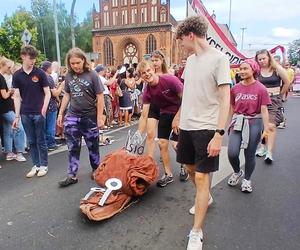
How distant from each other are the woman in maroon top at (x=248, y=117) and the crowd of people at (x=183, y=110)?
0.01 meters

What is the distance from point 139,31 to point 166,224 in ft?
164

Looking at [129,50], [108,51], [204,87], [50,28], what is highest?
[50,28]

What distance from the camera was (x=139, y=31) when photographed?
50.9 m

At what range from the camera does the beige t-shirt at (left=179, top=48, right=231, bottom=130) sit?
2.71 m

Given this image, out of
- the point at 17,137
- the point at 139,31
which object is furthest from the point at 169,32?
the point at 17,137

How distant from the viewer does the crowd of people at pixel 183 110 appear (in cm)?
281

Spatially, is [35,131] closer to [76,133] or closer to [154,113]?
[76,133]

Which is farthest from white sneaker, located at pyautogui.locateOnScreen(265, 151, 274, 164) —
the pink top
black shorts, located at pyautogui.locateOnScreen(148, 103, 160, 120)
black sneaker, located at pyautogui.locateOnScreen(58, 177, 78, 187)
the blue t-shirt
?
the blue t-shirt

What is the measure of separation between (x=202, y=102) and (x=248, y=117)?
5.31 ft

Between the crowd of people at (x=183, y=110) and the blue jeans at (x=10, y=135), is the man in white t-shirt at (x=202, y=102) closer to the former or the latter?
the crowd of people at (x=183, y=110)

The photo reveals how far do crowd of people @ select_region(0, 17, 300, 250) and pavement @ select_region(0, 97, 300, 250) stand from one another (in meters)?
0.21

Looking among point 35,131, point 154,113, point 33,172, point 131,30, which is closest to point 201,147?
point 154,113

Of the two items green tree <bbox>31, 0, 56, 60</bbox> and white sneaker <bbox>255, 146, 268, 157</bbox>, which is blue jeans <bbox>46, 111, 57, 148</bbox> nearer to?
white sneaker <bbox>255, 146, 268, 157</bbox>

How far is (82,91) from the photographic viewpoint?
438cm
